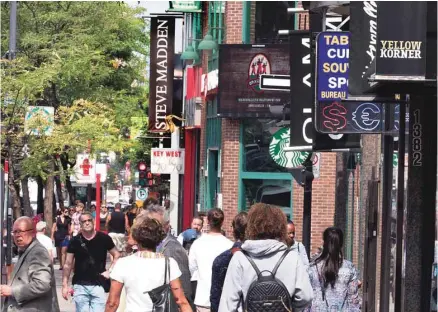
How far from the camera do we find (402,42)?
9.90m

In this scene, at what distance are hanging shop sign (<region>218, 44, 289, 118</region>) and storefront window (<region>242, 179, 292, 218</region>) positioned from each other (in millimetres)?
2034

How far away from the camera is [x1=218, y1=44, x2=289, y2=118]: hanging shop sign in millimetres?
27875

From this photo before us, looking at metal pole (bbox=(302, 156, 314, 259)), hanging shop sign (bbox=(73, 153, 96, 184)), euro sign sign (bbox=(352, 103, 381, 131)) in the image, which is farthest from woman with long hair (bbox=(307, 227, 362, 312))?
hanging shop sign (bbox=(73, 153, 96, 184))

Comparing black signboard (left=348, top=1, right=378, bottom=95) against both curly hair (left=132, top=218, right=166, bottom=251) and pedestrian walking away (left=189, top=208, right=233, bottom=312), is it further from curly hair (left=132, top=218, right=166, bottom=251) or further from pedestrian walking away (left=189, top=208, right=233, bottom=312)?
pedestrian walking away (left=189, top=208, right=233, bottom=312)

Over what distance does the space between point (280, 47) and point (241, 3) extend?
3880mm

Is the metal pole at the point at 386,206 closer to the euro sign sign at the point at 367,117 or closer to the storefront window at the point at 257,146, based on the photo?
the euro sign sign at the point at 367,117

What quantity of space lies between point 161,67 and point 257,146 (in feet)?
41.0

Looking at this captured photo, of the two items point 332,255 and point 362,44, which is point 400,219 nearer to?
point 332,255

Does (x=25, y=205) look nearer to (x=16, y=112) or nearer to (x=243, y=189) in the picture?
(x=16, y=112)

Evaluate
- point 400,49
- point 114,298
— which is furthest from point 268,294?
point 400,49

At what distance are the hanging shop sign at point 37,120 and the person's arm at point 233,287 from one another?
24.3 metres

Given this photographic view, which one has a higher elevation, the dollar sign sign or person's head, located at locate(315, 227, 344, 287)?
the dollar sign sign

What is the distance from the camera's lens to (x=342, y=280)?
1166 centimetres

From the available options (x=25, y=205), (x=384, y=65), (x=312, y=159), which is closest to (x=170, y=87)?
(x=25, y=205)
